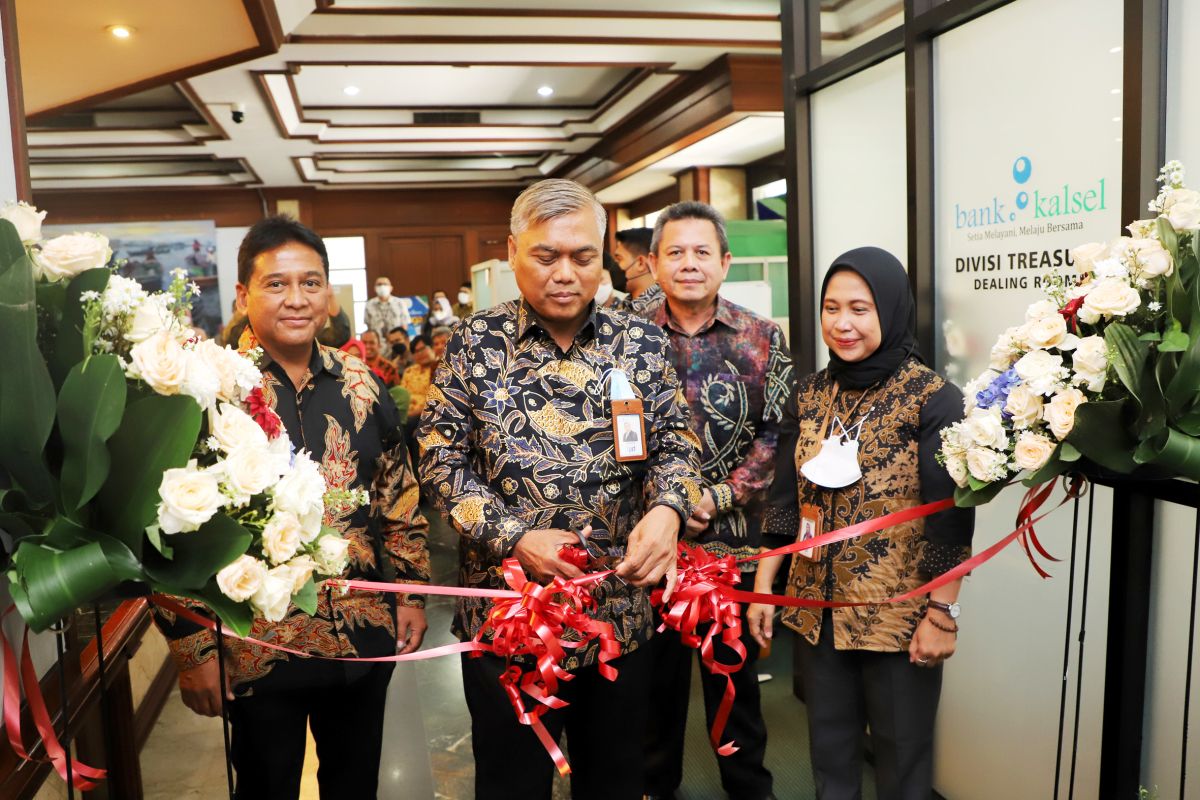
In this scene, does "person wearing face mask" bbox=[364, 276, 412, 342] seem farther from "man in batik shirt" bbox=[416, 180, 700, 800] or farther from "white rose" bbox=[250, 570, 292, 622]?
"white rose" bbox=[250, 570, 292, 622]

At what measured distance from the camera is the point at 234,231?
38.7 ft

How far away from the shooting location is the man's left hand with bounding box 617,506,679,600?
5.95 feet

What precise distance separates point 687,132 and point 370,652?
22.0 feet

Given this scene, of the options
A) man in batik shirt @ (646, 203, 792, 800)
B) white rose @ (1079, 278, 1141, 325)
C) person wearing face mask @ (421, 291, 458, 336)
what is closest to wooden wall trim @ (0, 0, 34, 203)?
man in batik shirt @ (646, 203, 792, 800)

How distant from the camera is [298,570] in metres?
1.21

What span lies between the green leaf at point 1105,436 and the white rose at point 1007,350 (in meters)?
0.18

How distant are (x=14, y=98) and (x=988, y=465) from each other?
181cm

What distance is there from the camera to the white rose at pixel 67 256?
1.15 meters

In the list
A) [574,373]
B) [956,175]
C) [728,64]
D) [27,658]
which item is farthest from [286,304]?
[728,64]

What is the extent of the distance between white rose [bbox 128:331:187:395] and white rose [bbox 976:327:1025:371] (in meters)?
1.29

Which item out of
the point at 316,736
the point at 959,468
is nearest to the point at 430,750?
the point at 316,736

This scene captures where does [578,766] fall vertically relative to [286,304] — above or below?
below

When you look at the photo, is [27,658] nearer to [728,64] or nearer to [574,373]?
[574,373]

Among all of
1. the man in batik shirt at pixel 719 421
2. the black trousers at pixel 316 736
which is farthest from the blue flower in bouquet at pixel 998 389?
the black trousers at pixel 316 736
